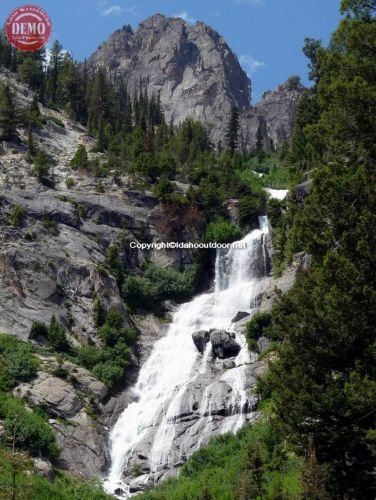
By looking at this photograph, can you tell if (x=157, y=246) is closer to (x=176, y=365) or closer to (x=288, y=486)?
(x=176, y=365)

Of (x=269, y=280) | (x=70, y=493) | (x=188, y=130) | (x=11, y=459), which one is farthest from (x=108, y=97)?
(x=11, y=459)

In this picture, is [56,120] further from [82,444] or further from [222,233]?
[82,444]

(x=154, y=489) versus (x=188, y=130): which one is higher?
(x=188, y=130)

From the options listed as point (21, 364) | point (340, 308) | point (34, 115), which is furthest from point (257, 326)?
point (34, 115)

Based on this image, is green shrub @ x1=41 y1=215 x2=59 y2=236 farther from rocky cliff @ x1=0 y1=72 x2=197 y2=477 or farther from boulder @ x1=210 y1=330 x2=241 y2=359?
boulder @ x1=210 y1=330 x2=241 y2=359

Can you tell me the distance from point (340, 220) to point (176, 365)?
25.0 meters

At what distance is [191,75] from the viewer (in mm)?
153625

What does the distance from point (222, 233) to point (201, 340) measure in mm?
15626

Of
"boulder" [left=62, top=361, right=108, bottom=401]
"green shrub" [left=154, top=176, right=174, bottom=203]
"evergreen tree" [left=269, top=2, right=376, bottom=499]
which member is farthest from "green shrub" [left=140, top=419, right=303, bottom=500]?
"green shrub" [left=154, top=176, right=174, bottom=203]

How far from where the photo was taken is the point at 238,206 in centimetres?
6062

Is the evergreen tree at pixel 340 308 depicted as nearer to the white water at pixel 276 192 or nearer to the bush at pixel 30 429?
the bush at pixel 30 429

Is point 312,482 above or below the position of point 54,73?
below

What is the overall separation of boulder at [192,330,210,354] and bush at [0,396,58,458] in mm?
12538

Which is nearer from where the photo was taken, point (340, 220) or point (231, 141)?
point (340, 220)
